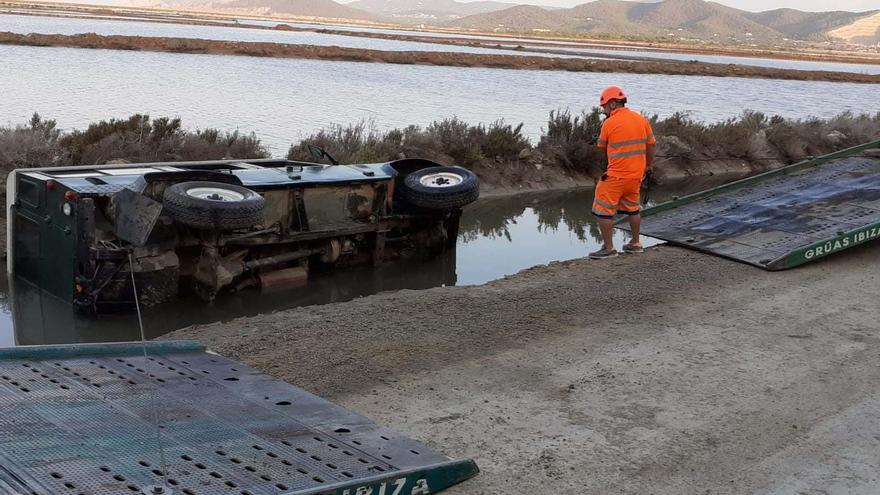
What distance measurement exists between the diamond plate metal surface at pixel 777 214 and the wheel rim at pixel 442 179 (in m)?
2.51

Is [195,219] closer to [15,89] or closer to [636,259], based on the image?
[636,259]

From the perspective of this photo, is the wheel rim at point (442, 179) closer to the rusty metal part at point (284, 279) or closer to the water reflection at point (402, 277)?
the water reflection at point (402, 277)

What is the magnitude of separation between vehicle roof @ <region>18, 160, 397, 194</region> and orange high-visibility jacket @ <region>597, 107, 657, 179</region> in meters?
2.68

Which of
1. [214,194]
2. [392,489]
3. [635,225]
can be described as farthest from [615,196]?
[392,489]

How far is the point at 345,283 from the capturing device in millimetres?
11688

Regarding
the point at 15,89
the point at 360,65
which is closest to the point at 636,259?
the point at 15,89

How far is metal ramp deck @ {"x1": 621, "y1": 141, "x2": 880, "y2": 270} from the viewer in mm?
11039

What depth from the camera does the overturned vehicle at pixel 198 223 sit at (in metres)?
9.22

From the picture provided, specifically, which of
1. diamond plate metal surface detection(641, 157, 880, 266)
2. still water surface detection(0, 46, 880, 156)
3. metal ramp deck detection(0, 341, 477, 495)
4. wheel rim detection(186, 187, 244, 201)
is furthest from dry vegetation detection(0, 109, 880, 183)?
metal ramp deck detection(0, 341, 477, 495)

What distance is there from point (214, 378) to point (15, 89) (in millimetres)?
22232

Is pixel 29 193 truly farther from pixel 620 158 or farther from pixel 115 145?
pixel 620 158

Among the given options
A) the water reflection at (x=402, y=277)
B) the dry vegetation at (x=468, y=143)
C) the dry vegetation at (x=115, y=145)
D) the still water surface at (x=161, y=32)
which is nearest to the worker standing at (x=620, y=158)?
the water reflection at (x=402, y=277)

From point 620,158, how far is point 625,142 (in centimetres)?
20

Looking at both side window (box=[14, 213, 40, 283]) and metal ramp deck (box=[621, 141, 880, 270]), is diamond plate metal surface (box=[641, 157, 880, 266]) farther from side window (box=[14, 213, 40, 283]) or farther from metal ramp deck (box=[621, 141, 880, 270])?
side window (box=[14, 213, 40, 283])
